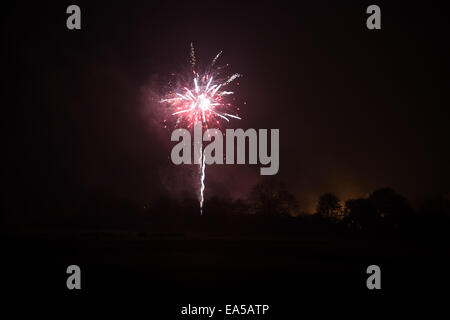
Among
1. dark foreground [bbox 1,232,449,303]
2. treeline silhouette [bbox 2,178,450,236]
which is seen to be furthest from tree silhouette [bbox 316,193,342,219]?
dark foreground [bbox 1,232,449,303]

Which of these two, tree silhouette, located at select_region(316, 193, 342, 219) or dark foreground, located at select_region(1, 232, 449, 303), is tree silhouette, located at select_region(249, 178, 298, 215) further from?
dark foreground, located at select_region(1, 232, 449, 303)

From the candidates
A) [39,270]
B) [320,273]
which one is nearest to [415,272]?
[320,273]

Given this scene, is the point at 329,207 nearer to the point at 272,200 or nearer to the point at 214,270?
the point at 272,200

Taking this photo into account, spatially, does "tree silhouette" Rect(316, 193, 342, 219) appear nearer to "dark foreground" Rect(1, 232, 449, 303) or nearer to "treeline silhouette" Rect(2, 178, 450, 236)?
"treeline silhouette" Rect(2, 178, 450, 236)

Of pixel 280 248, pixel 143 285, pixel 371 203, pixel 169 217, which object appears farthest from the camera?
pixel 169 217

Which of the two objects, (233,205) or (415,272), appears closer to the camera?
(415,272)

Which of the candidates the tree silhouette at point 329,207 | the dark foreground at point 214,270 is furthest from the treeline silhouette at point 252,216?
the dark foreground at point 214,270

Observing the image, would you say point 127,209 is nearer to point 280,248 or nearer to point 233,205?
point 233,205

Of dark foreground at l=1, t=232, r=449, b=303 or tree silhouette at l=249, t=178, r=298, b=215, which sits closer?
dark foreground at l=1, t=232, r=449, b=303
